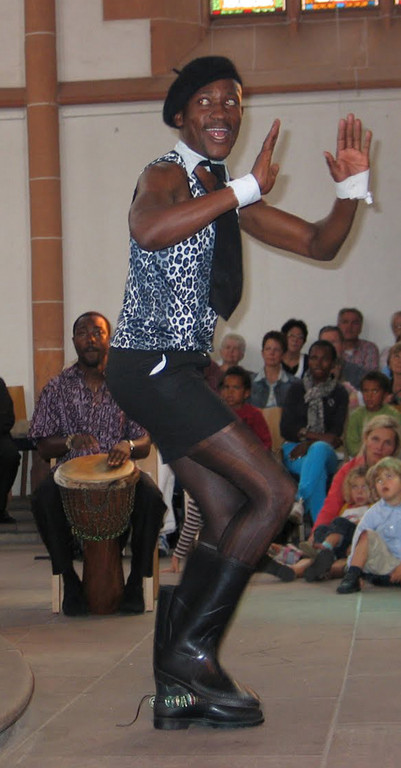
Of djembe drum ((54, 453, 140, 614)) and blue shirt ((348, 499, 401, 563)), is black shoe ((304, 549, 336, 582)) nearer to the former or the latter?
blue shirt ((348, 499, 401, 563))

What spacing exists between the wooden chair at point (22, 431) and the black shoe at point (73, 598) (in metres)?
4.49

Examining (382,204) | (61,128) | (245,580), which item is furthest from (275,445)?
(245,580)

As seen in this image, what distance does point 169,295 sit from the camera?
3701 mm

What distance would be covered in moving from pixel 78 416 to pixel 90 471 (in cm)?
67

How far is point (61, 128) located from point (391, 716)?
33.7ft

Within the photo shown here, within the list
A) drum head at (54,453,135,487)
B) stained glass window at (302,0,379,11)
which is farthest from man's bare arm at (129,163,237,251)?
stained glass window at (302,0,379,11)

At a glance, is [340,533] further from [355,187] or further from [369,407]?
[355,187]

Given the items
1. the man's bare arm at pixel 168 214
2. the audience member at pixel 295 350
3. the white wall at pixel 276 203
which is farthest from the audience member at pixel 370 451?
the white wall at pixel 276 203

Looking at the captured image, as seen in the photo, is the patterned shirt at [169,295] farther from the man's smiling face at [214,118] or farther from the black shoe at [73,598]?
the black shoe at [73,598]

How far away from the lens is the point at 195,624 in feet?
12.1

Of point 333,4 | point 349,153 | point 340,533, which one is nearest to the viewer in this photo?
point 349,153

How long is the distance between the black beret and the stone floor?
186cm

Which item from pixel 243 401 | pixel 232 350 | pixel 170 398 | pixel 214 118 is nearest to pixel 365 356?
pixel 232 350

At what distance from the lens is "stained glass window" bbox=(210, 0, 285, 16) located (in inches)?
515
